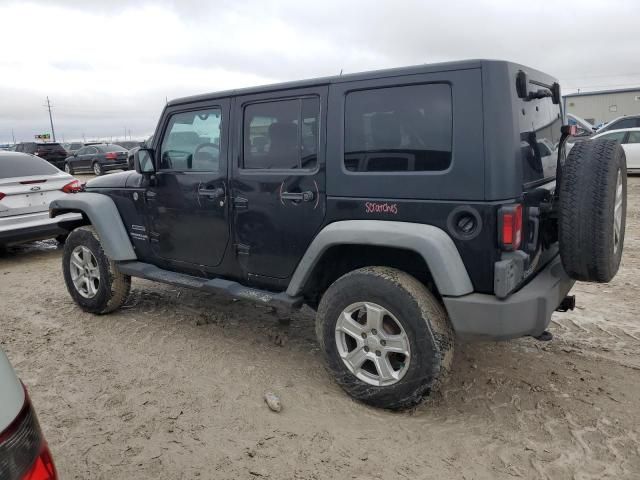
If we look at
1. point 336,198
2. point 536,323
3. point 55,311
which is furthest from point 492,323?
point 55,311

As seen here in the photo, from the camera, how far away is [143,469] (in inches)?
99.9

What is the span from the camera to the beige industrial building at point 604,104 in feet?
98.7

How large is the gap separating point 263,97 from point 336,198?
0.98m

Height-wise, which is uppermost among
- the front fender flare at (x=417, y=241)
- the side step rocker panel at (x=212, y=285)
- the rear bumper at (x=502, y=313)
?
the front fender flare at (x=417, y=241)

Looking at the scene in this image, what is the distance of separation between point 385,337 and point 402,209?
0.74m

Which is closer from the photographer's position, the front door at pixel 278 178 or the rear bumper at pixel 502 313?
the rear bumper at pixel 502 313

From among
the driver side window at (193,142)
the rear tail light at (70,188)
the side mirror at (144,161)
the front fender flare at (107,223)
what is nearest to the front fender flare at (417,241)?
the driver side window at (193,142)

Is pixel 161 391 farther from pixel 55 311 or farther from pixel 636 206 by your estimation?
pixel 636 206

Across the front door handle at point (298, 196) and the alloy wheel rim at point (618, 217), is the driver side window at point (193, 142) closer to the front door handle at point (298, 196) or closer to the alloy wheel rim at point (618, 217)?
the front door handle at point (298, 196)

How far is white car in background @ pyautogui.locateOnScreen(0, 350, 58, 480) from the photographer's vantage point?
1.19 m

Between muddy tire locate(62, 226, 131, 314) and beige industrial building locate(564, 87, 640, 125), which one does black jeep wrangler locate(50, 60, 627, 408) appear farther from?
beige industrial building locate(564, 87, 640, 125)

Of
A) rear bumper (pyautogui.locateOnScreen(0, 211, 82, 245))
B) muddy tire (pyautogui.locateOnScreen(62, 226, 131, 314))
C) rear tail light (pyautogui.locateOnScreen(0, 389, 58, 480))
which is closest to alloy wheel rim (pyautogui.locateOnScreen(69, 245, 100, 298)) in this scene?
muddy tire (pyautogui.locateOnScreen(62, 226, 131, 314))

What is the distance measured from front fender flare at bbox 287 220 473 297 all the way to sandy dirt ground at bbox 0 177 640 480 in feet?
2.82

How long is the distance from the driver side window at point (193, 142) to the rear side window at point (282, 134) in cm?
32
